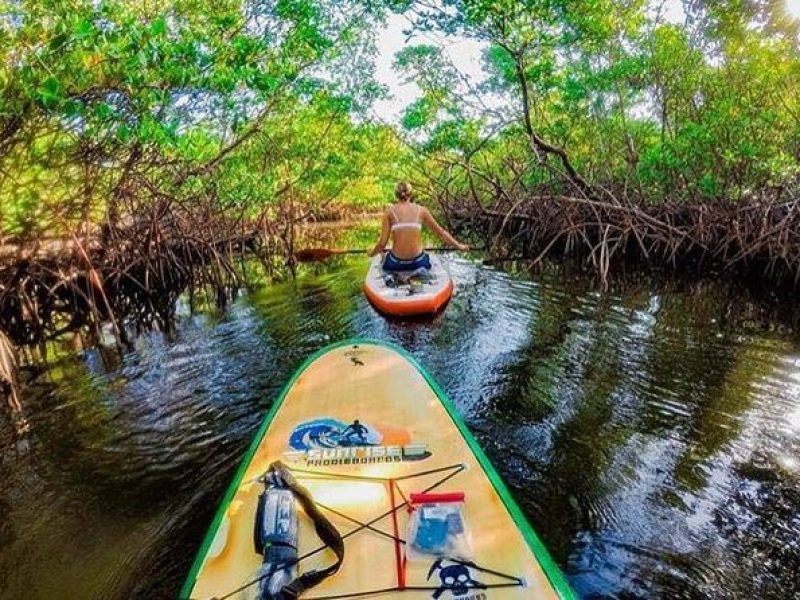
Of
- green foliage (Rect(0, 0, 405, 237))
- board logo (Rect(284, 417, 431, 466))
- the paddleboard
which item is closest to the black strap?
board logo (Rect(284, 417, 431, 466))

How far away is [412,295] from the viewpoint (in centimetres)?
658

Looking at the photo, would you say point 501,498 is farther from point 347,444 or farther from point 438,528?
point 347,444

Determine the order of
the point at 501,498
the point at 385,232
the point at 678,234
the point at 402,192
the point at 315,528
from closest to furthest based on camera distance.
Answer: the point at 315,528, the point at 501,498, the point at 402,192, the point at 385,232, the point at 678,234

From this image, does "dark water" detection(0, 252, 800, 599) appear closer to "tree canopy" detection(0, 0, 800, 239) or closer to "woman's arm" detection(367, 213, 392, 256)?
"woman's arm" detection(367, 213, 392, 256)

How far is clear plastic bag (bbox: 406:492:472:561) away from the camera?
217cm

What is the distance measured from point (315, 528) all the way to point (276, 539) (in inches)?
7.4

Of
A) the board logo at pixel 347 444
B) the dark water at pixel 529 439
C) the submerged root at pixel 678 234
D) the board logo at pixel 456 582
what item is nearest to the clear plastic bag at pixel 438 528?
the board logo at pixel 456 582

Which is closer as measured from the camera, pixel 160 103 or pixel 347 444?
pixel 347 444

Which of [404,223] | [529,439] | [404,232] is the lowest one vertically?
[529,439]

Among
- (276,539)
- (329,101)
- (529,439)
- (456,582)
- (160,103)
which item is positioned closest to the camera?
(456,582)

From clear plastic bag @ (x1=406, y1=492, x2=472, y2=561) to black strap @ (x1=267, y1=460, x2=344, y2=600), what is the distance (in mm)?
276

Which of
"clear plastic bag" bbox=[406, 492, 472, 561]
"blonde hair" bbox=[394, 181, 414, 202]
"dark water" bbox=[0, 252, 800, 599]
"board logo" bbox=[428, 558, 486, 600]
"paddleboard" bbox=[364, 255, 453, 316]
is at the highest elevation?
"blonde hair" bbox=[394, 181, 414, 202]

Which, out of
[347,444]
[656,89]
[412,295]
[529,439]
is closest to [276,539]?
[347,444]

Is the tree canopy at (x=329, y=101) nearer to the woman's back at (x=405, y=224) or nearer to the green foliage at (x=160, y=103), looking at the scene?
the green foliage at (x=160, y=103)
